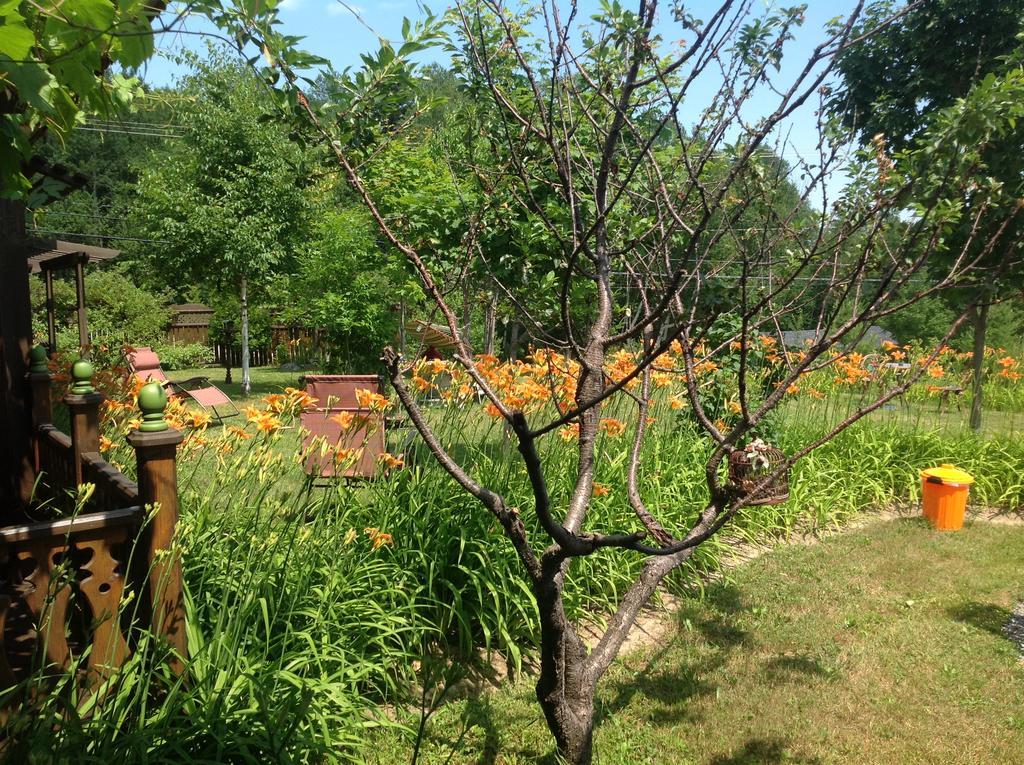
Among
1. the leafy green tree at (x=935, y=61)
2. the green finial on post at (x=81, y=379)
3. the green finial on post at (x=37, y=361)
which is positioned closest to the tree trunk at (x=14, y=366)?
the green finial on post at (x=37, y=361)

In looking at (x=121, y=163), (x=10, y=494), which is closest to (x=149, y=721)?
(x=10, y=494)

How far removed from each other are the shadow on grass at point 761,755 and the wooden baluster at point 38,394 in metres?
3.59

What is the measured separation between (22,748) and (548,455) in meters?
2.82

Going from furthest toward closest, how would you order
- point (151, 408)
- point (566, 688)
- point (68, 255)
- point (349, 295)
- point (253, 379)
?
point (253, 379) → point (349, 295) → point (68, 255) → point (566, 688) → point (151, 408)

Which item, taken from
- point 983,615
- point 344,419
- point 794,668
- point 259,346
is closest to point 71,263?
point 344,419

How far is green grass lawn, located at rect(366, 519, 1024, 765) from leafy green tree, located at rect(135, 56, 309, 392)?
37.2 ft

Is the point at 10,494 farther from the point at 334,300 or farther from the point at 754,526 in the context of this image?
the point at 334,300

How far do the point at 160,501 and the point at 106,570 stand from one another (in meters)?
0.24

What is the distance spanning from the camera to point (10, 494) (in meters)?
3.50

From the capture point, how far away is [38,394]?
375 centimetres

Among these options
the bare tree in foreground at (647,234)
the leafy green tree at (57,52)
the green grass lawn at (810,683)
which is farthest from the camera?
the green grass lawn at (810,683)

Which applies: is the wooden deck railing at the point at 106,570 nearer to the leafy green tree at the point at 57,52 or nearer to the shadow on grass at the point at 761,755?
the leafy green tree at the point at 57,52

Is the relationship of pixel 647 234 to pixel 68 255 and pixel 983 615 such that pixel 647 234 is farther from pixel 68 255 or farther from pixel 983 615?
pixel 68 255

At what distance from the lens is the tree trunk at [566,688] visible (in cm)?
241
